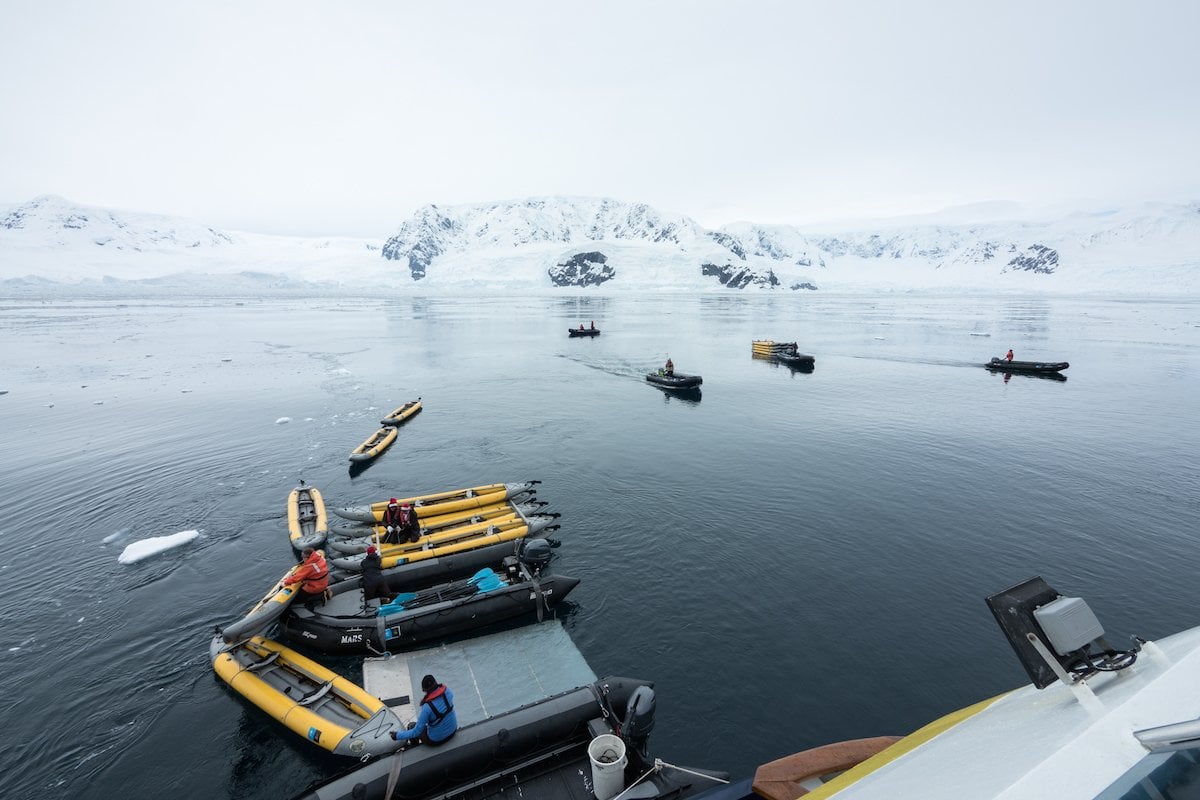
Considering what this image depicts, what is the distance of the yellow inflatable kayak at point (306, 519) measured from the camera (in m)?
17.9

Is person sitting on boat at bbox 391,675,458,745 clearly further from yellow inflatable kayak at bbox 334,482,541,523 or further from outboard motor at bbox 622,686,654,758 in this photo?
yellow inflatable kayak at bbox 334,482,541,523

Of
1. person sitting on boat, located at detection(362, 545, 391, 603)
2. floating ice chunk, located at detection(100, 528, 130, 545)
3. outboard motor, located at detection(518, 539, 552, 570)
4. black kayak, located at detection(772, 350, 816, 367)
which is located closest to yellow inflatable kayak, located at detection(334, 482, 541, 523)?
person sitting on boat, located at detection(362, 545, 391, 603)

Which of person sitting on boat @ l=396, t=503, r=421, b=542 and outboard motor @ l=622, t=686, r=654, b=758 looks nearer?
outboard motor @ l=622, t=686, r=654, b=758

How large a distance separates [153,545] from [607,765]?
60.8 ft

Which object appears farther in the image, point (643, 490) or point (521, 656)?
point (643, 490)

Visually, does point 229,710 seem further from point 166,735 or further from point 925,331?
point 925,331

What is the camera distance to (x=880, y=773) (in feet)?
15.7

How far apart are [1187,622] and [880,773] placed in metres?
16.5

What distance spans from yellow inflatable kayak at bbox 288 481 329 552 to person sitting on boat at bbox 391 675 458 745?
35.2ft

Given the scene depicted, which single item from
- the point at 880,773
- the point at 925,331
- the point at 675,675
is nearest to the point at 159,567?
the point at 675,675

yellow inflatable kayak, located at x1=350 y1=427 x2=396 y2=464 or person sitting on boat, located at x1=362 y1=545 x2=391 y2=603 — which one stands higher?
person sitting on boat, located at x1=362 y1=545 x2=391 y2=603

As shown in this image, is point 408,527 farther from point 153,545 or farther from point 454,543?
point 153,545

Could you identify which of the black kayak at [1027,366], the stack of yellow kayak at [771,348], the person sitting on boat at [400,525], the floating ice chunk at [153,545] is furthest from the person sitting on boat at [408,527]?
the black kayak at [1027,366]

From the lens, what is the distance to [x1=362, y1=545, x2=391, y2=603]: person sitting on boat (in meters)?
14.8
